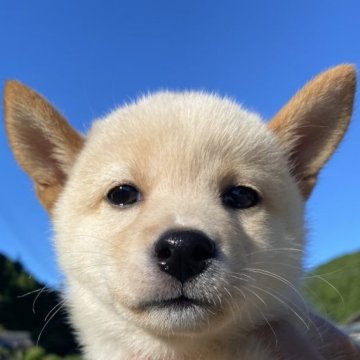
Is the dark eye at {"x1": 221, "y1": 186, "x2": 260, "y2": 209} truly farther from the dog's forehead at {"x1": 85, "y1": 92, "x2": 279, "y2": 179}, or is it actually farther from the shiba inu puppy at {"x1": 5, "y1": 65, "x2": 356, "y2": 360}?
the dog's forehead at {"x1": 85, "y1": 92, "x2": 279, "y2": 179}

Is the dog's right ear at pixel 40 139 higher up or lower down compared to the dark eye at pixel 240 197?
higher up

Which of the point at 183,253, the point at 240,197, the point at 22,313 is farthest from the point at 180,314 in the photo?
the point at 22,313

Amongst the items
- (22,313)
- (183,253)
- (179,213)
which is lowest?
(22,313)

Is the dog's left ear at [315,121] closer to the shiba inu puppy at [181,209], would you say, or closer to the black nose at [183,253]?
the shiba inu puppy at [181,209]

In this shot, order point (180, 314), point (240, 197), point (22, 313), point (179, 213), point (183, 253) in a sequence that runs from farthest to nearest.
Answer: point (22, 313), point (240, 197), point (179, 213), point (180, 314), point (183, 253)

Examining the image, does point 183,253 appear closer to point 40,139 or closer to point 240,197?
point 240,197

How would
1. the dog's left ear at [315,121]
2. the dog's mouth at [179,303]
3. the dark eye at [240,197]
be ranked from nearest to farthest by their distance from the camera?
the dog's mouth at [179,303]
the dark eye at [240,197]
the dog's left ear at [315,121]

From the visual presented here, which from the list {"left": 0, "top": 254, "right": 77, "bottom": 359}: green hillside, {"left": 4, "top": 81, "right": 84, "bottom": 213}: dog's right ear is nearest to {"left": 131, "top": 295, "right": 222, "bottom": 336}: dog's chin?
{"left": 4, "top": 81, "right": 84, "bottom": 213}: dog's right ear

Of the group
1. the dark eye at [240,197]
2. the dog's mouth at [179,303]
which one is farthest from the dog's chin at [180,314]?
the dark eye at [240,197]
